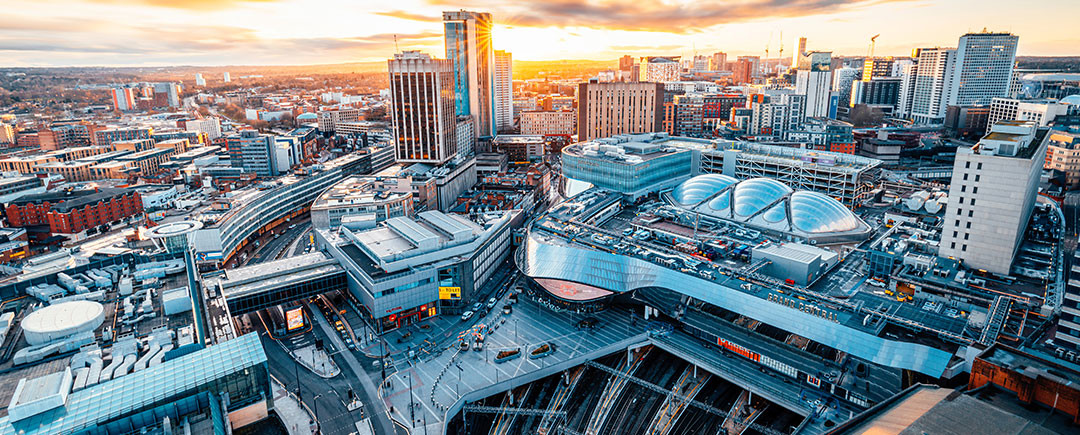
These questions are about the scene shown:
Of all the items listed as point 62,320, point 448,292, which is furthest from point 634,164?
point 62,320

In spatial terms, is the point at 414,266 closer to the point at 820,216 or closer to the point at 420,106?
the point at 820,216

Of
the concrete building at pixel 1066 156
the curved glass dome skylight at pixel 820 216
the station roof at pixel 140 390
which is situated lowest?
the station roof at pixel 140 390

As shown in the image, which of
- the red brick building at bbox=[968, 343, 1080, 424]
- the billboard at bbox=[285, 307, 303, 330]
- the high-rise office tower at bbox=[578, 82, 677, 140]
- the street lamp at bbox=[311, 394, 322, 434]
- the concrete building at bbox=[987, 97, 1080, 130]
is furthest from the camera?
the high-rise office tower at bbox=[578, 82, 677, 140]

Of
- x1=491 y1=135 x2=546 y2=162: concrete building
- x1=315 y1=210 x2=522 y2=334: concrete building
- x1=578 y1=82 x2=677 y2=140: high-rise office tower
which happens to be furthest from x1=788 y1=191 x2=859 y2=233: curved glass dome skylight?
x1=491 y1=135 x2=546 y2=162: concrete building

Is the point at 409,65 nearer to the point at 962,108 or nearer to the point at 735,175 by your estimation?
the point at 735,175

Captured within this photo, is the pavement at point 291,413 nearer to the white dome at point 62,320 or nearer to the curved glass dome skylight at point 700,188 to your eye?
the white dome at point 62,320

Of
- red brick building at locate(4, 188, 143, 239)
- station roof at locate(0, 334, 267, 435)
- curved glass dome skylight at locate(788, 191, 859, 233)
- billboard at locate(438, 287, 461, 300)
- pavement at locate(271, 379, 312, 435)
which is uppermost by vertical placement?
curved glass dome skylight at locate(788, 191, 859, 233)

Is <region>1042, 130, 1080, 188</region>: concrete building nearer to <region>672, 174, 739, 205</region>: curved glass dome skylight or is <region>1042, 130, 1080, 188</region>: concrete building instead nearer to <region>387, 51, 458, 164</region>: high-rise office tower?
<region>672, 174, 739, 205</region>: curved glass dome skylight

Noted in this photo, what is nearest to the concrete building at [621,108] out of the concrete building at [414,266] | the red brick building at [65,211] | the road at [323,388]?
the concrete building at [414,266]
